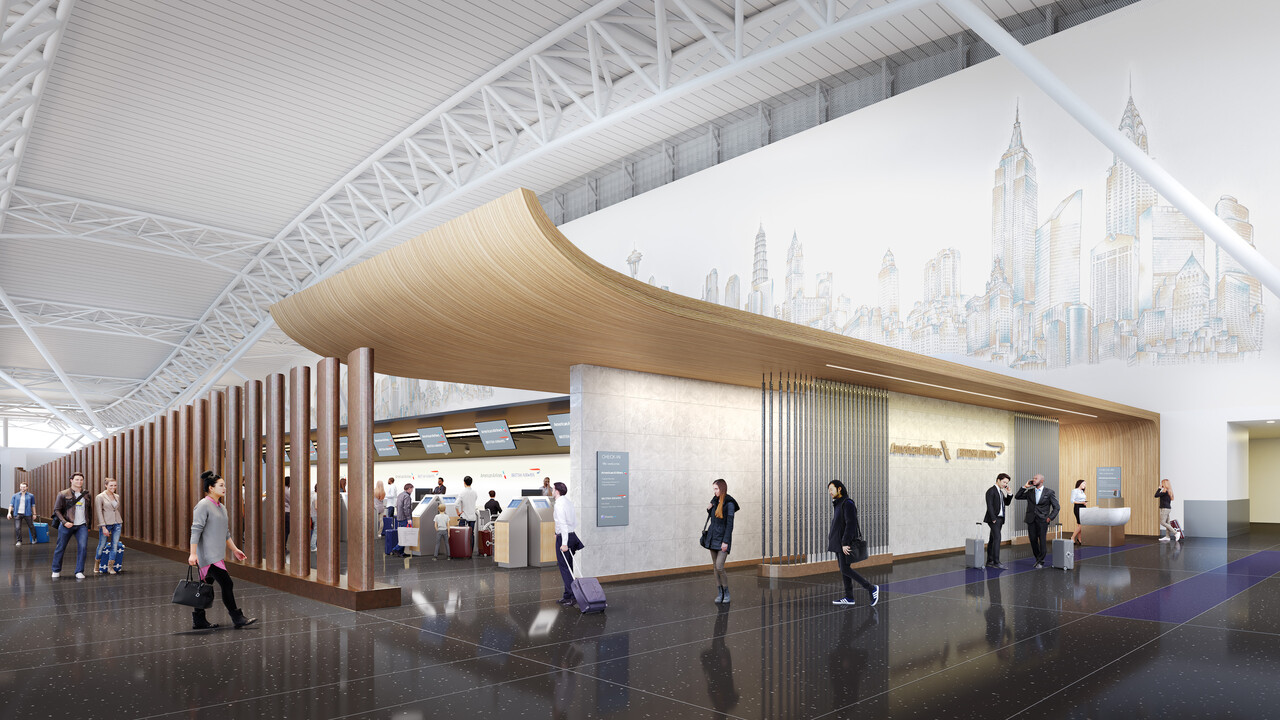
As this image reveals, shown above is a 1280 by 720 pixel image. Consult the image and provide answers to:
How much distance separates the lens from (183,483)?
1647 centimetres

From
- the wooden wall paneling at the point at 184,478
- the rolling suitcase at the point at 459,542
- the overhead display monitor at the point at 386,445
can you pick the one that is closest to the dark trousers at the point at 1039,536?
the rolling suitcase at the point at 459,542

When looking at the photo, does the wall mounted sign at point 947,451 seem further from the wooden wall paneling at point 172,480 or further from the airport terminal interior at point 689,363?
the wooden wall paneling at point 172,480

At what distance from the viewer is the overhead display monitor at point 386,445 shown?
28.7 metres

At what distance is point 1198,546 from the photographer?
16766mm

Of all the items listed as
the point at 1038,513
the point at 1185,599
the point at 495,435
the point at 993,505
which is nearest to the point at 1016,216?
the point at 1038,513

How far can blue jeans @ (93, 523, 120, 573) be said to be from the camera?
1362 cm

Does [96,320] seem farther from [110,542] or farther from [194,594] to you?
[194,594]

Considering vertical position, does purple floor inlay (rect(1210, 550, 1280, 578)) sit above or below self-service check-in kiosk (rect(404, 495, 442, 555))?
below

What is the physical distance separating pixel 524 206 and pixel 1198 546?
54.8ft

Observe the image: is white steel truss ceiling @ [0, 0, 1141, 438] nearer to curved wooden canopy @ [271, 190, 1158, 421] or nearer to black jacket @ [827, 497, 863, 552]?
curved wooden canopy @ [271, 190, 1158, 421]

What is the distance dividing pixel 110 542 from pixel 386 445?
15133mm

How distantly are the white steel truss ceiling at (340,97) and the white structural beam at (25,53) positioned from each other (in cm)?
6

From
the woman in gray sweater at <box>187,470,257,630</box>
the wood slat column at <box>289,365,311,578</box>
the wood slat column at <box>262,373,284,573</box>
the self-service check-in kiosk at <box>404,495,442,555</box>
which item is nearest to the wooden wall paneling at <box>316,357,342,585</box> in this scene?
the wood slat column at <box>289,365,311,578</box>

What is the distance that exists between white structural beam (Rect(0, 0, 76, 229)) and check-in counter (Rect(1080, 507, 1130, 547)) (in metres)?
21.5
